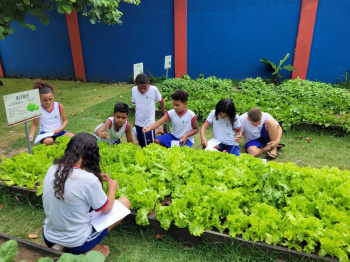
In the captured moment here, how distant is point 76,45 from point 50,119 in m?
9.18

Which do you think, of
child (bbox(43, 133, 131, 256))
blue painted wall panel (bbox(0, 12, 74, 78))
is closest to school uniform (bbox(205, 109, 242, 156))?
child (bbox(43, 133, 131, 256))

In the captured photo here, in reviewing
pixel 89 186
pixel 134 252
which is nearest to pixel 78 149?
pixel 89 186

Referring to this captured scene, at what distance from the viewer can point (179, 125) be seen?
480 centimetres

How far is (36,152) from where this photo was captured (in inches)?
161

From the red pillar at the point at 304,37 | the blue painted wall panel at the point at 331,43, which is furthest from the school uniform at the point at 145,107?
the blue painted wall panel at the point at 331,43

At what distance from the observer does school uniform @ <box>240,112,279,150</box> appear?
505 cm

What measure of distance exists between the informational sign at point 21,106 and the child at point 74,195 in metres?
2.03

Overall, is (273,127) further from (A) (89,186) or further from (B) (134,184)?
(A) (89,186)

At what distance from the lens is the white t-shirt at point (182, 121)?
4734 millimetres

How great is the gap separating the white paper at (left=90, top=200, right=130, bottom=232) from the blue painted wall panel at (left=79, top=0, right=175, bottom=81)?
31.9 feet

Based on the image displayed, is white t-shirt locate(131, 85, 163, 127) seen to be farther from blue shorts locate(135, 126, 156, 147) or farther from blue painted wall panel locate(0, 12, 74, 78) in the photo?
blue painted wall panel locate(0, 12, 74, 78)

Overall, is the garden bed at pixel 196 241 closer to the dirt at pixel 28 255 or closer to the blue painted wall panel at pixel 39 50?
the dirt at pixel 28 255

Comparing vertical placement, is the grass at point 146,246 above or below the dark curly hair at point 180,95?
below

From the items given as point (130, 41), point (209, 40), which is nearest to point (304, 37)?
point (209, 40)
